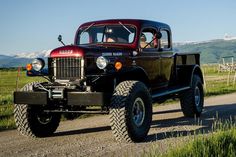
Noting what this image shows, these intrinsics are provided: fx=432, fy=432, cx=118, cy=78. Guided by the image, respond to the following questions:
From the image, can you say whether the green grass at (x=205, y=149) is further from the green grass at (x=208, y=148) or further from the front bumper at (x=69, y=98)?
the front bumper at (x=69, y=98)

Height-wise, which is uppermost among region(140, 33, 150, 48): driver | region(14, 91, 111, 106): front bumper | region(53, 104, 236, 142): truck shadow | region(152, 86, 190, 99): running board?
region(140, 33, 150, 48): driver

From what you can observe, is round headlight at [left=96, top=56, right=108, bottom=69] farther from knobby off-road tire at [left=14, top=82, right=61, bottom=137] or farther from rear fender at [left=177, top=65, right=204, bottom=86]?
rear fender at [left=177, top=65, right=204, bottom=86]

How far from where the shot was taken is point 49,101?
26.9 feet

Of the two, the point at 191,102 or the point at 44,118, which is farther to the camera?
the point at 191,102

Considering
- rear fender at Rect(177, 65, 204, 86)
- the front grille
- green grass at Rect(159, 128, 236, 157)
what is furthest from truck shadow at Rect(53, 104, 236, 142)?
green grass at Rect(159, 128, 236, 157)

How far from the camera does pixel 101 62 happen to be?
791 centimetres

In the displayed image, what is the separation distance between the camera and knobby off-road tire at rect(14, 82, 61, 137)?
8.55m

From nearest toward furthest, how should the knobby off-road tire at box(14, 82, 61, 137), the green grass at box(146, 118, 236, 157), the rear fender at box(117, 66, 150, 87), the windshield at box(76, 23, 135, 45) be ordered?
the green grass at box(146, 118, 236, 157), the rear fender at box(117, 66, 150, 87), the knobby off-road tire at box(14, 82, 61, 137), the windshield at box(76, 23, 135, 45)

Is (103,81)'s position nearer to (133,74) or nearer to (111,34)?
(133,74)

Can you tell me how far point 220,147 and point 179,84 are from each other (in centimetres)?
608

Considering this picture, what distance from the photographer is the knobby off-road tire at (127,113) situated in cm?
767

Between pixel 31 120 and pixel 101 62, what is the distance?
1966 mm

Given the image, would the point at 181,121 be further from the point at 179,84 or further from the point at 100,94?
the point at 100,94

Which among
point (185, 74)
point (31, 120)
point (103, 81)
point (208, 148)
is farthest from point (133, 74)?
point (208, 148)
